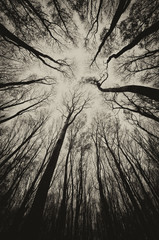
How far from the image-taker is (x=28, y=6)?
4.55 m

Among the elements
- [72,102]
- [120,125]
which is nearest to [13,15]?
[72,102]

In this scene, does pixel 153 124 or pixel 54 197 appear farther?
pixel 54 197

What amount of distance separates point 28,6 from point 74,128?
9.44m

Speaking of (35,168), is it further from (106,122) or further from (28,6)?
(28,6)

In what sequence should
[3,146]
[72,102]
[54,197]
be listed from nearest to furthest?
[72,102], [3,146], [54,197]

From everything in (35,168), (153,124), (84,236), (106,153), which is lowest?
(84,236)

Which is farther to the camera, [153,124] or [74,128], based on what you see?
[74,128]

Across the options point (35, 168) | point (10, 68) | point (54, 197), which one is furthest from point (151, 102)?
point (54, 197)

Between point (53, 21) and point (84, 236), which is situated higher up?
point (53, 21)

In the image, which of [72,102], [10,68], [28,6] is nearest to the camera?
[28,6]

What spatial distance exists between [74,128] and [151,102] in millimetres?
7632

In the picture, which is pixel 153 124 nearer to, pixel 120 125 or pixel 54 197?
pixel 120 125

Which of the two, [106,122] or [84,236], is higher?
[106,122]

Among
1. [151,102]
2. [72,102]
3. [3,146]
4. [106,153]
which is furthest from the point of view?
[106,153]
